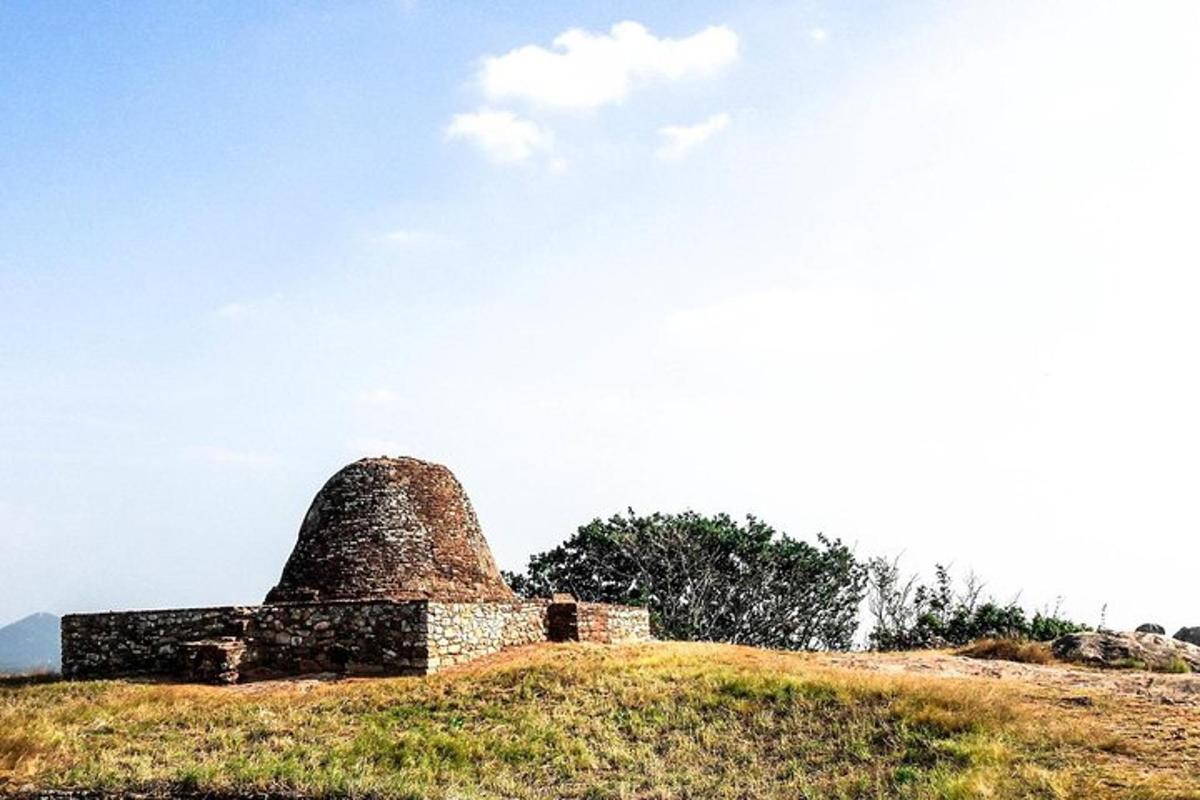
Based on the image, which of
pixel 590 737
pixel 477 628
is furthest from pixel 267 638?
pixel 590 737

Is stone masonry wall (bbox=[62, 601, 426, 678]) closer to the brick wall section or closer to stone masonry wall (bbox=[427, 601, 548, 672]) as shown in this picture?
the brick wall section

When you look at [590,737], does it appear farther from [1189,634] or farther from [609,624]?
[1189,634]

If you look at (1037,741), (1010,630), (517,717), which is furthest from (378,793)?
Result: (1010,630)

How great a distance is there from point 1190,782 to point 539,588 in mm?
29690

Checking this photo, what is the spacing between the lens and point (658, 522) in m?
38.8

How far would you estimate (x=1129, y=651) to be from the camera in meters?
20.7

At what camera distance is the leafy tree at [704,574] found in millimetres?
37969

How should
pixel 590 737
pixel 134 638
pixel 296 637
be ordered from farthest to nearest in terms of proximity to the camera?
pixel 134 638 < pixel 296 637 < pixel 590 737

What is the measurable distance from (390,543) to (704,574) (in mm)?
19188

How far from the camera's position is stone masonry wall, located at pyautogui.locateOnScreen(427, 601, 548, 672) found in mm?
17719

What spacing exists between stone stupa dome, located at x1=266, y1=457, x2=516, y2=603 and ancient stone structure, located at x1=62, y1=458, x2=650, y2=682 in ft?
0.08

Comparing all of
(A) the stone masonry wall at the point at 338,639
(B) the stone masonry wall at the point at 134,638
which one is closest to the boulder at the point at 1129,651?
(A) the stone masonry wall at the point at 338,639

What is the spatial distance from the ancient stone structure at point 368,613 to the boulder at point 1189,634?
1485 cm

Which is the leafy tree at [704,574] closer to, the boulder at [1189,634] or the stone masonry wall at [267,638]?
the boulder at [1189,634]
